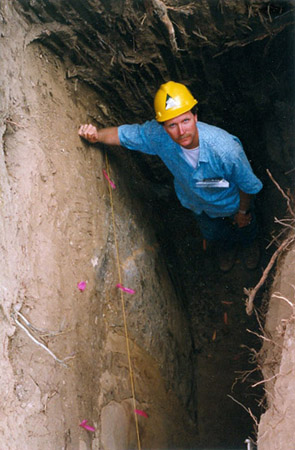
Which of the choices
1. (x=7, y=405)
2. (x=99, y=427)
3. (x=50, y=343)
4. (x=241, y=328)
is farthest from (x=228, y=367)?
(x=7, y=405)

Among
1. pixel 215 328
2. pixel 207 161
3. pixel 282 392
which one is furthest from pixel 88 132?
pixel 215 328

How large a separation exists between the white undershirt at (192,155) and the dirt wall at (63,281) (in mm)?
602

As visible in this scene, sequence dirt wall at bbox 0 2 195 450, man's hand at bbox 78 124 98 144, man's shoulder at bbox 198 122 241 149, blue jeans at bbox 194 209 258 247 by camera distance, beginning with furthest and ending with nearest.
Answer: blue jeans at bbox 194 209 258 247 → man's hand at bbox 78 124 98 144 → man's shoulder at bbox 198 122 241 149 → dirt wall at bbox 0 2 195 450

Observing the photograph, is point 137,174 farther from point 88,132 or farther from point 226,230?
point 88,132

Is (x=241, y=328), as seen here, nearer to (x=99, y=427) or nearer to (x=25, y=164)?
(x=99, y=427)

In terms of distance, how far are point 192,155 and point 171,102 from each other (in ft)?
1.23

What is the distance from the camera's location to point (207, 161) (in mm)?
2906

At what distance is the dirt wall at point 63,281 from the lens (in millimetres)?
2230

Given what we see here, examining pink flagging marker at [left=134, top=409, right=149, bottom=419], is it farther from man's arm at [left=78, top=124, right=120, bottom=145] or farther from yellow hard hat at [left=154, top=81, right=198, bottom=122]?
yellow hard hat at [left=154, top=81, right=198, bottom=122]

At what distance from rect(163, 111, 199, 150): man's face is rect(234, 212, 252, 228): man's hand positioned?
926mm

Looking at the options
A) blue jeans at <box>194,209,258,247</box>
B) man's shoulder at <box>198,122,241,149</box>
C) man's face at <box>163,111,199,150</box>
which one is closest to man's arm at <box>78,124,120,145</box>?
man's face at <box>163,111,199,150</box>

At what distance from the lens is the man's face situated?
2.77 m

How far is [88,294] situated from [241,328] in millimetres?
2119

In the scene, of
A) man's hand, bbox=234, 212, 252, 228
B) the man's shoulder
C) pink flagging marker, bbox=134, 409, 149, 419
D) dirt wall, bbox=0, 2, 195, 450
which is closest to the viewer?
dirt wall, bbox=0, 2, 195, 450
